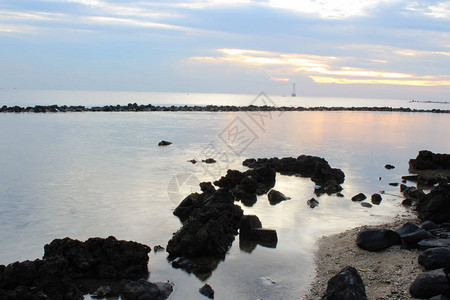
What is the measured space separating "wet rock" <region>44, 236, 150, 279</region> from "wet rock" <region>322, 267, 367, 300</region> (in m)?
4.25

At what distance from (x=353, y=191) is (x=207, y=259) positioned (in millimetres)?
9547

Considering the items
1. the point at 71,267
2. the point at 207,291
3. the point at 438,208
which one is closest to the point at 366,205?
the point at 438,208

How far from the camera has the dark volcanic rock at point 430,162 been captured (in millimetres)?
23797

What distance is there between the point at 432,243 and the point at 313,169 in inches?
486

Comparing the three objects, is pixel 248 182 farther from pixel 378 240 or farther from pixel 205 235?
pixel 378 240

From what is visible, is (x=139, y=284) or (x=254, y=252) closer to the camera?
(x=139, y=284)

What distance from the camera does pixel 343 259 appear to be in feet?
33.0

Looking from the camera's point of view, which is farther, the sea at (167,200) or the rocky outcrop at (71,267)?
the sea at (167,200)

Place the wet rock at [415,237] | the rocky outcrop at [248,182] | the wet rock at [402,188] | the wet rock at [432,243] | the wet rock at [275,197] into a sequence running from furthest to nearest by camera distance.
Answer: the wet rock at [402,188] < the rocky outcrop at [248,182] < the wet rock at [275,197] < the wet rock at [415,237] < the wet rock at [432,243]

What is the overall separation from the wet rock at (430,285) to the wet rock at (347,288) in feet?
3.63

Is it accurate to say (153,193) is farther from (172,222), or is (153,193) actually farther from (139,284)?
(139,284)

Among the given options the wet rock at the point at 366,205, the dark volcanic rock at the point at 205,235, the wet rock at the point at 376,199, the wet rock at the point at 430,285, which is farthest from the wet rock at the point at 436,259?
the wet rock at the point at 376,199

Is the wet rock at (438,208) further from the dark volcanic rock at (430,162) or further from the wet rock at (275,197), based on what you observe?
the dark volcanic rock at (430,162)

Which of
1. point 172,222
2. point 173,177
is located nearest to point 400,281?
point 172,222
